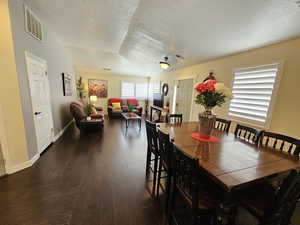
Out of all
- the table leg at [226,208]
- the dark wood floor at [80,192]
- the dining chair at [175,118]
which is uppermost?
the dining chair at [175,118]

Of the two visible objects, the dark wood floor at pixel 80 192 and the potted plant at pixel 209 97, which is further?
the potted plant at pixel 209 97

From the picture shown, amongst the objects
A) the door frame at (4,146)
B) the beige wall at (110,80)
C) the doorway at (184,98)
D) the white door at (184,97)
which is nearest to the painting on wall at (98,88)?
the beige wall at (110,80)

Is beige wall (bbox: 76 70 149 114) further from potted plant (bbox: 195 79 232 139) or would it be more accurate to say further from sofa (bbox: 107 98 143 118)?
potted plant (bbox: 195 79 232 139)

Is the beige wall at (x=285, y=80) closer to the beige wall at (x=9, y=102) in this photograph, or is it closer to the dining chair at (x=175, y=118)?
the dining chair at (x=175, y=118)

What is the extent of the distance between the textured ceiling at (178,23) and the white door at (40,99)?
1065 mm

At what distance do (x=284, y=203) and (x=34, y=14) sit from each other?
14.8 ft

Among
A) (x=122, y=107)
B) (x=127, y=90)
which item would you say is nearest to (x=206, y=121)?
(x=122, y=107)

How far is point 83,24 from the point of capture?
9.42 ft

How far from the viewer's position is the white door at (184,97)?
170 inches

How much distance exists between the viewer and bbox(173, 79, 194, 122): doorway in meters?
4.32

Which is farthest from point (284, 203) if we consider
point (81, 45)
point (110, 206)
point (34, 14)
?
point (81, 45)

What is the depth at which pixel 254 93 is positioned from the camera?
96.5 inches

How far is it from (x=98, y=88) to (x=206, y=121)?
6.75m

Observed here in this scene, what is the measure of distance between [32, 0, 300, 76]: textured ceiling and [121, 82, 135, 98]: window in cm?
362
